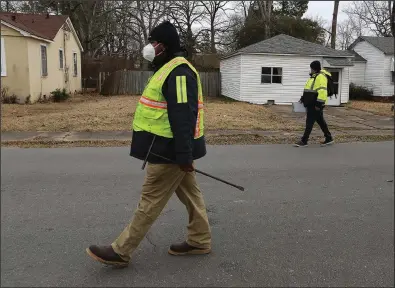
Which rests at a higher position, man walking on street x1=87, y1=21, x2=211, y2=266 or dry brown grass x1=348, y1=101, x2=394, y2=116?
man walking on street x1=87, y1=21, x2=211, y2=266

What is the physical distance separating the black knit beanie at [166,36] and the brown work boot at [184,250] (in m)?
1.61

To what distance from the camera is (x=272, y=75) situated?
838 inches

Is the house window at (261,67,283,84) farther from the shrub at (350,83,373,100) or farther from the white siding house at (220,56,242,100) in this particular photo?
the shrub at (350,83,373,100)

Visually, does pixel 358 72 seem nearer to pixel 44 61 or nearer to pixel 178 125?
pixel 44 61

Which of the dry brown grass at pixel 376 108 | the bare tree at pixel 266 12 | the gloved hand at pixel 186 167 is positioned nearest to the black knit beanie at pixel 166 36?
the gloved hand at pixel 186 167

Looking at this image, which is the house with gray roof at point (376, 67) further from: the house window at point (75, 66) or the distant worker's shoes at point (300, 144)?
the distant worker's shoes at point (300, 144)

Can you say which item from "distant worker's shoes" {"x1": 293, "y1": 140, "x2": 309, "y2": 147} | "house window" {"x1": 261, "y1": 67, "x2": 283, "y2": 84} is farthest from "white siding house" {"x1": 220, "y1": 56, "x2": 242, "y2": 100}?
"distant worker's shoes" {"x1": 293, "y1": 140, "x2": 309, "y2": 147}

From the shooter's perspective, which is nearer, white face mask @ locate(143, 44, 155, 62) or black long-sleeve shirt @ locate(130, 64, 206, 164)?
black long-sleeve shirt @ locate(130, 64, 206, 164)

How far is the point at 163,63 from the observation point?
3.16m

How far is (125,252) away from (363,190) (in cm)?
355

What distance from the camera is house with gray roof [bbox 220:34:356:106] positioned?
69.1 ft

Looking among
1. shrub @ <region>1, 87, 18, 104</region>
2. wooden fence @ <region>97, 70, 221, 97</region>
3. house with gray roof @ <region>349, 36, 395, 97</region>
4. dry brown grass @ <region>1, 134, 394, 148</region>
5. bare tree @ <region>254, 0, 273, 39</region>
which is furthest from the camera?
bare tree @ <region>254, 0, 273, 39</region>

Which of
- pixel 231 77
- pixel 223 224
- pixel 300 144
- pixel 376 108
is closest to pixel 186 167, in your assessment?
pixel 223 224

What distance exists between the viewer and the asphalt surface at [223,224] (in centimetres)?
318
